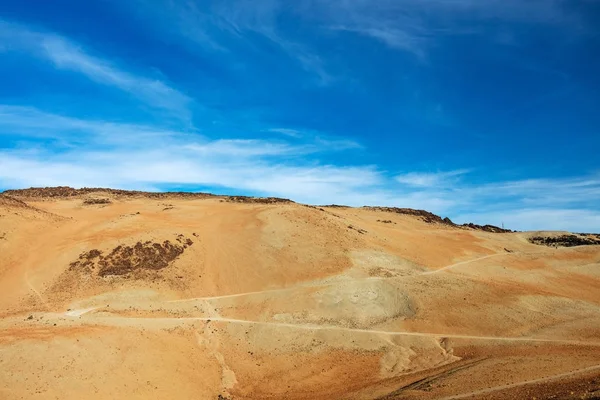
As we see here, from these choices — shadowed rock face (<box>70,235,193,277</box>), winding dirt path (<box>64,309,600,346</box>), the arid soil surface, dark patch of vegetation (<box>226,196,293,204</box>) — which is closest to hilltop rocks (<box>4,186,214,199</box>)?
dark patch of vegetation (<box>226,196,293,204</box>)

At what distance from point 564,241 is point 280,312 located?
4331 centimetres

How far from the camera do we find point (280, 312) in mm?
29844

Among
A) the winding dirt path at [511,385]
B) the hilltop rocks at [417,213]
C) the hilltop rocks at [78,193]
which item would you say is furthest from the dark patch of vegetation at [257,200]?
the winding dirt path at [511,385]

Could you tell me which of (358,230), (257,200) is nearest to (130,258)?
(358,230)

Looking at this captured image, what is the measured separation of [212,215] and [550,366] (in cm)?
3680

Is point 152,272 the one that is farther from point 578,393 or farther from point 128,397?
point 578,393

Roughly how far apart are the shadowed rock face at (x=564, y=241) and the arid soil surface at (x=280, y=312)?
8546 mm

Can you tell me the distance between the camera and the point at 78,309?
2875cm

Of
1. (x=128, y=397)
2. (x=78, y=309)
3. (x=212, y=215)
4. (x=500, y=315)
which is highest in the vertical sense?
(x=212, y=215)

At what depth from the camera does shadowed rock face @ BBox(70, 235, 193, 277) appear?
33.3 meters

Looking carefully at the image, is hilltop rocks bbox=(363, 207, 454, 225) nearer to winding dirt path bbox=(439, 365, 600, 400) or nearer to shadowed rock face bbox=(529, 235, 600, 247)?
shadowed rock face bbox=(529, 235, 600, 247)

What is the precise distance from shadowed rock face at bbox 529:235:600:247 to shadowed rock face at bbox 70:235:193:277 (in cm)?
4440

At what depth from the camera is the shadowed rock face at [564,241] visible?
2167 inches

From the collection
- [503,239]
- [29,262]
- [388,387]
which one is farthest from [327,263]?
[503,239]
